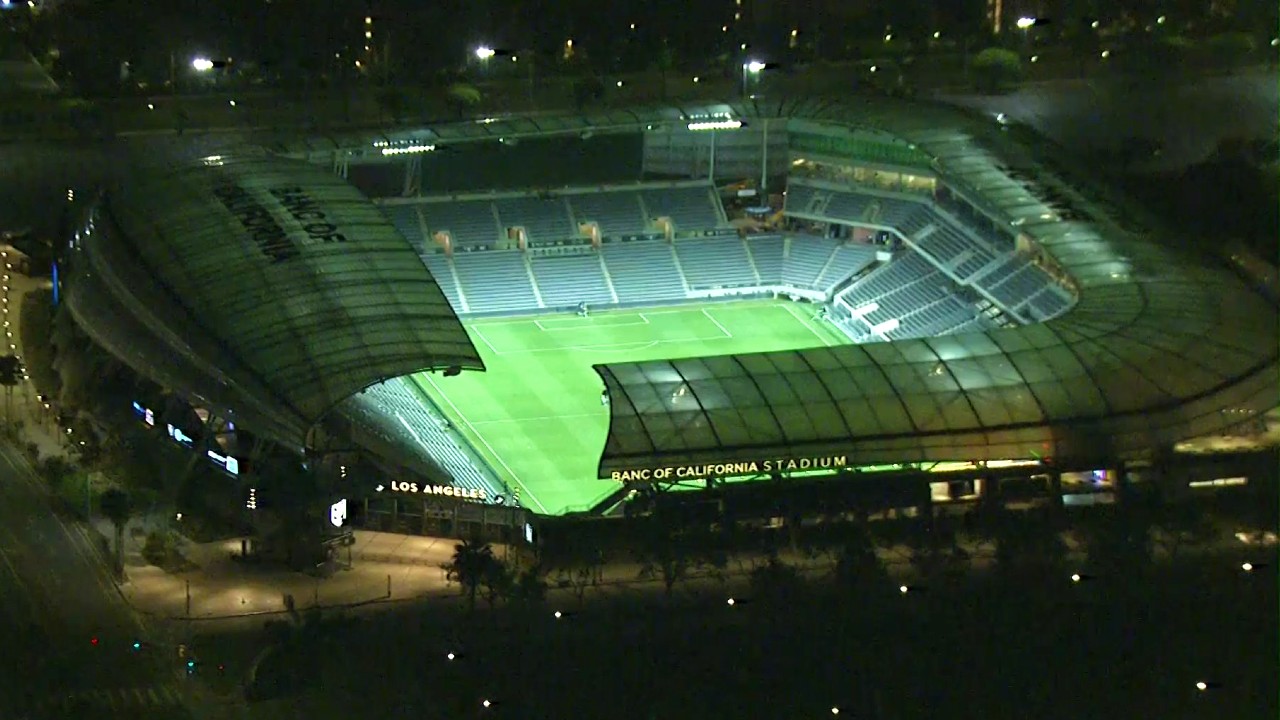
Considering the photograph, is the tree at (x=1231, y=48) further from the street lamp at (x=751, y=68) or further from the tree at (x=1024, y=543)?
the tree at (x=1024, y=543)

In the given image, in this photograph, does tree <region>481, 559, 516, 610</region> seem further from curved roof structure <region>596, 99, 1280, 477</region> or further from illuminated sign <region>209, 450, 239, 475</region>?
illuminated sign <region>209, 450, 239, 475</region>

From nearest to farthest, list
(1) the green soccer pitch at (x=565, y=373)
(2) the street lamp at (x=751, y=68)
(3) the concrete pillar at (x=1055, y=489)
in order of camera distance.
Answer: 1. (3) the concrete pillar at (x=1055, y=489)
2. (1) the green soccer pitch at (x=565, y=373)
3. (2) the street lamp at (x=751, y=68)

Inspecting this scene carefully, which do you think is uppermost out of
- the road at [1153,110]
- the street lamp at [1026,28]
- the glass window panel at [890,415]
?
the street lamp at [1026,28]

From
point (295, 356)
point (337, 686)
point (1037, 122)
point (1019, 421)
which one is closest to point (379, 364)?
point (295, 356)

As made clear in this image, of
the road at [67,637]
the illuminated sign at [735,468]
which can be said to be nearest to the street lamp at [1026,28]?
the illuminated sign at [735,468]

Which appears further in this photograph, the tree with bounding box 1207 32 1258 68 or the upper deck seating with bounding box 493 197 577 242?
the tree with bounding box 1207 32 1258 68

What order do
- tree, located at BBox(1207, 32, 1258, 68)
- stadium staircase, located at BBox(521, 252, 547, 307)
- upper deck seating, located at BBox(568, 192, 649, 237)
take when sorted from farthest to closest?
1. tree, located at BBox(1207, 32, 1258, 68)
2. upper deck seating, located at BBox(568, 192, 649, 237)
3. stadium staircase, located at BBox(521, 252, 547, 307)

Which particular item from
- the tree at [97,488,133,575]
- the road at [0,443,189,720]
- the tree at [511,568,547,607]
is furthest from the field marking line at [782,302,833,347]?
the road at [0,443,189,720]
